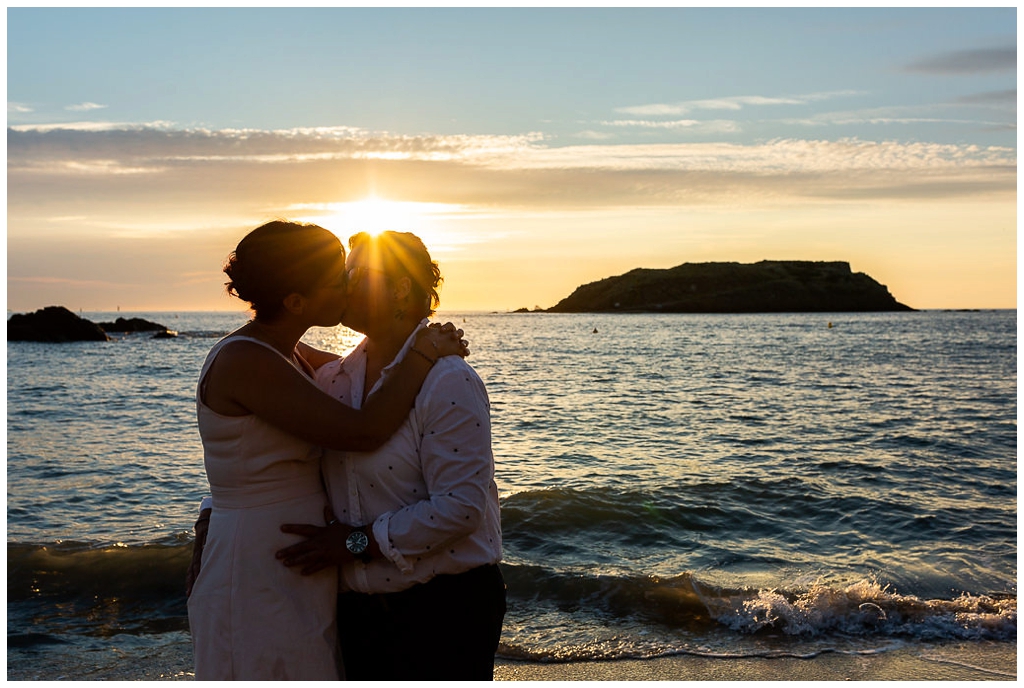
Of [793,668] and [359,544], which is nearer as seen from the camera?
[359,544]

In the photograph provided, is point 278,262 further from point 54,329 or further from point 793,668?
→ point 54,329

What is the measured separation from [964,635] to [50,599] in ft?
26.0

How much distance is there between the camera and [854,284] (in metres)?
162

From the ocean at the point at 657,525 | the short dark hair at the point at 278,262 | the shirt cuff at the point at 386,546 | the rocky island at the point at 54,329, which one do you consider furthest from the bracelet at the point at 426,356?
the rocky island at the point at 54,329

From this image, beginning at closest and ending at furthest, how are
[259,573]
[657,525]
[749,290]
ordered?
[259,573], [657,525], [749,290]

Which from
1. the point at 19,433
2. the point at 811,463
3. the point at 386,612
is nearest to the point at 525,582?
the point at 386,612

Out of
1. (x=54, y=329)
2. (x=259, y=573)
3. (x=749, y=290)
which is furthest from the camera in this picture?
(x=749, y=290)

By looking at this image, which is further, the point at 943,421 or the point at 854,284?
the point at 854,284

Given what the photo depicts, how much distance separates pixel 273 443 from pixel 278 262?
62 centimetres

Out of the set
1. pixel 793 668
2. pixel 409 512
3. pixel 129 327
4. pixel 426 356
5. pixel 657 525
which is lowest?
pixel 657 525

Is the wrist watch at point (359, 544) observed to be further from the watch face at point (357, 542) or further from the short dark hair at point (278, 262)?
the short dark hair at point (278, 262)

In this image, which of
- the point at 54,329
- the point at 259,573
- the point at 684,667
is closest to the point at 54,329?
the point at 54,329

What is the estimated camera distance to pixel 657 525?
1024 cm

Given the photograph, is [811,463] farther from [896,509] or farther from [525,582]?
[525,582]
